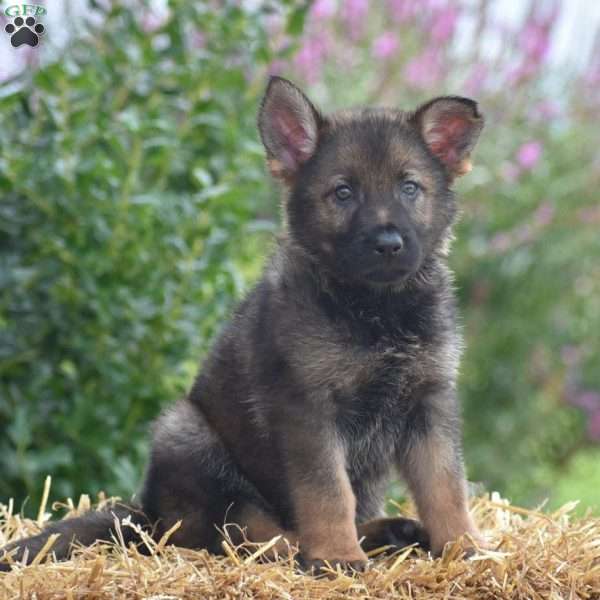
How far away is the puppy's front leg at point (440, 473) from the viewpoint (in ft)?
13.8

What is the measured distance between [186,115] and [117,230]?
881mm

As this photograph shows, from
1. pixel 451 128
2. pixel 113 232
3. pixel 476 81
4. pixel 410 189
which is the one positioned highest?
pixel 476 81

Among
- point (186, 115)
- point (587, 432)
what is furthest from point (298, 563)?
point (587, 432)

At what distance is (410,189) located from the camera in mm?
4242

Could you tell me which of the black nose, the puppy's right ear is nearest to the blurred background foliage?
the puppy's right ear

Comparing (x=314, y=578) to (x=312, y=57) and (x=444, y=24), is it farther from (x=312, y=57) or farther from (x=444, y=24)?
(x=444, y=24)

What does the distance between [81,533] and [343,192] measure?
1.63m

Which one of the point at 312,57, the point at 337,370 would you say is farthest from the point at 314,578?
the point at 312,57

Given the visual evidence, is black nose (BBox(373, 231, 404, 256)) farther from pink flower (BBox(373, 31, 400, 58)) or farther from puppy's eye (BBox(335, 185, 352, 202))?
pink flower (BBox(373, 31, 400, 58))

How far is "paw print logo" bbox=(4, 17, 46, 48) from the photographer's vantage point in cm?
598

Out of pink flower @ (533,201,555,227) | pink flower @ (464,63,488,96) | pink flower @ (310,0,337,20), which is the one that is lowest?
pink flower @ (533,201,555,227)

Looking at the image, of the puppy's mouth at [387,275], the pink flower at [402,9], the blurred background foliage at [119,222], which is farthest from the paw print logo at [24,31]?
the pink flower at [402,9]

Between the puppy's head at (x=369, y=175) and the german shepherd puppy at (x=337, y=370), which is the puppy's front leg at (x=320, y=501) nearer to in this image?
the german shepherd puppy at (x=337, y=370)

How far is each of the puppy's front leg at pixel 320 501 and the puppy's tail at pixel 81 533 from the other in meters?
0.69
